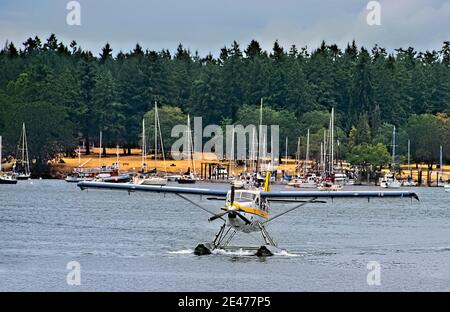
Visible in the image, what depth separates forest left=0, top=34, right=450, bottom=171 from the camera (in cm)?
14750

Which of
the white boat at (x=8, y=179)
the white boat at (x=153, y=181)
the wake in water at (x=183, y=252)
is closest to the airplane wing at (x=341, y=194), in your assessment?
the wake in water at (x=183, y=252)

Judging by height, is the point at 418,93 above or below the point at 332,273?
above

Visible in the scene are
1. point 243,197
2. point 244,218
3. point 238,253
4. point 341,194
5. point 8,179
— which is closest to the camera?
point 244,218

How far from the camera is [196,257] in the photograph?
48.5 m

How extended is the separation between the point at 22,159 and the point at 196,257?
310ft

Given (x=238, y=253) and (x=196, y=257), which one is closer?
(x=196, y=257)

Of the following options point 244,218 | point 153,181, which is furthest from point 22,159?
point 244,218

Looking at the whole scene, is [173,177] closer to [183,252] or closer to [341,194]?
[183,252]

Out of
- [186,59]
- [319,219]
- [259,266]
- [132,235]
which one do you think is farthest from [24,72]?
[259,266]

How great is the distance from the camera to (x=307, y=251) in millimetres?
53000

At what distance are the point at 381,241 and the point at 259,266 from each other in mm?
15232

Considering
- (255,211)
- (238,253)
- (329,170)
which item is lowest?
(238,253)
